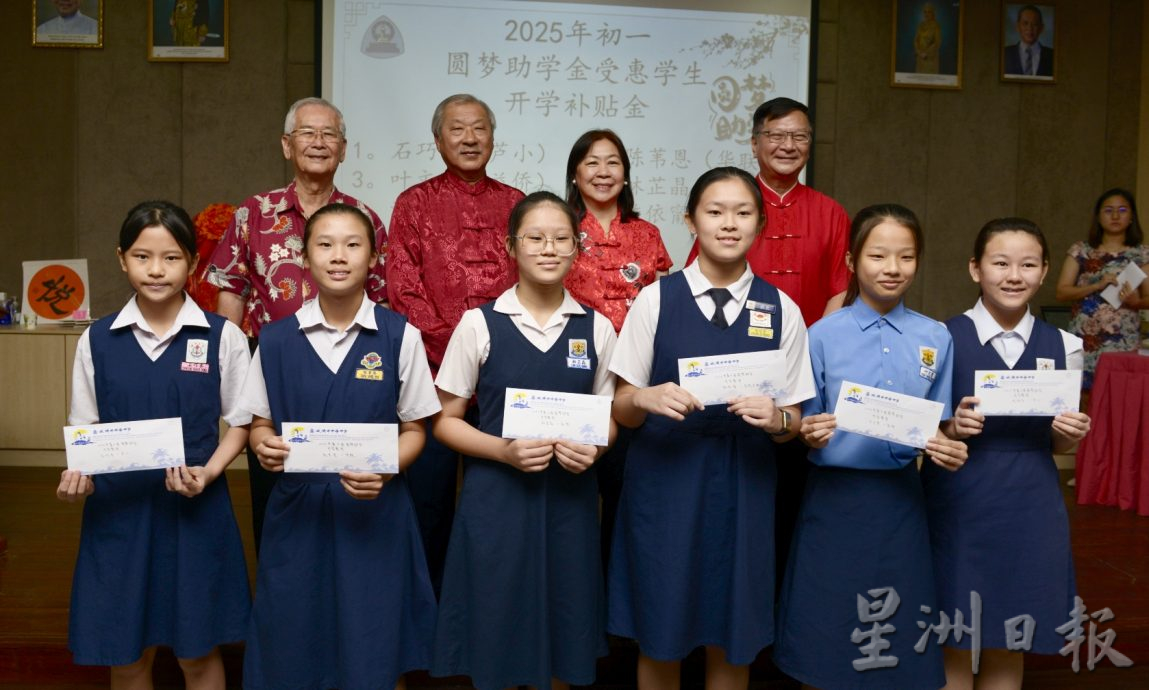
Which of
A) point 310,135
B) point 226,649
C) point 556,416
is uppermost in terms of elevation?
point 310,135

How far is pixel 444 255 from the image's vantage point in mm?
2746

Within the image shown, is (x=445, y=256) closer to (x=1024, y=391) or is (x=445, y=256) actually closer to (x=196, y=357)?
(x=196, y=357)

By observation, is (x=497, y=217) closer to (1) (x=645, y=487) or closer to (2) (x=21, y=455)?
(1) (x=645, y=487)

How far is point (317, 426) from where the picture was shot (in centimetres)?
196

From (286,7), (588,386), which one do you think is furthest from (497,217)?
(286,7)

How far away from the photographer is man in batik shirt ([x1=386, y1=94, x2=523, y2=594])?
2676 mm

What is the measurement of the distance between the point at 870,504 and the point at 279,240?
72.7 inches

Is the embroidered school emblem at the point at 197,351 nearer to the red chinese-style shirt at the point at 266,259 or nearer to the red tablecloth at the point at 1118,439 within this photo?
the red chinese-style shirt at the point at 266,259

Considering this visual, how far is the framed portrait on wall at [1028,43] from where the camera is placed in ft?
19.8

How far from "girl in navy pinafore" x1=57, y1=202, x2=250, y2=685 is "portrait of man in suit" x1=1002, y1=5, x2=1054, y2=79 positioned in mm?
5780

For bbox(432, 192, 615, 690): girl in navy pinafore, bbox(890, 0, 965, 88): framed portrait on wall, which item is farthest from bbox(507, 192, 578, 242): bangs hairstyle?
bbox(890, 0, 965, 88): framed portrait on wall

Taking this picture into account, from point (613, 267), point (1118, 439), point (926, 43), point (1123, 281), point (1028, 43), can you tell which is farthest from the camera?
point (1028, 43)

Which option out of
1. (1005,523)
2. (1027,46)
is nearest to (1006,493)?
(1005,523)

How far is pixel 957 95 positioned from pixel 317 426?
5518mm
